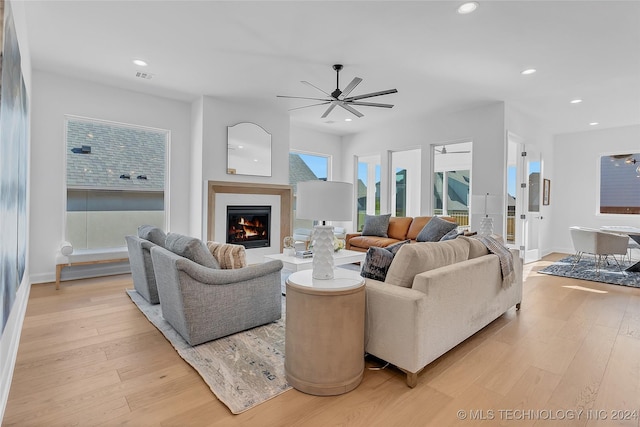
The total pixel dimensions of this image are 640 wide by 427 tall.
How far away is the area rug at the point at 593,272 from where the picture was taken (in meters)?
4.62

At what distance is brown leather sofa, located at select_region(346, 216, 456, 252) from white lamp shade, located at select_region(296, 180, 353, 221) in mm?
3319

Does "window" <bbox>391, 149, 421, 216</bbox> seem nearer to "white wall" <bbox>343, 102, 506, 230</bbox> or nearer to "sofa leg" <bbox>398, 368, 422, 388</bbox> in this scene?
"white wall" <bbox>343, 102, 506, 230</bbox>

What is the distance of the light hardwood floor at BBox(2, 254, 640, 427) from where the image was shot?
1.67 m

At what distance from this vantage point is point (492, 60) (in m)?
3.67

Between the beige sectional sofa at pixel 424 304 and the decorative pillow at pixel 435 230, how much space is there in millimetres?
2136

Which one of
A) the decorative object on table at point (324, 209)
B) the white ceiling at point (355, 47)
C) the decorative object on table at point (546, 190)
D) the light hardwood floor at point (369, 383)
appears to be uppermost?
the white ceiling at point (355, 47)

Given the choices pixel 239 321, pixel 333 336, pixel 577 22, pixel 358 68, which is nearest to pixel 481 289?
pixel 333 336

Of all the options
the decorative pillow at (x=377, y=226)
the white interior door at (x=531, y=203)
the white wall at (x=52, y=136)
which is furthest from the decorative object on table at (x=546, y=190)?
the white wall at (x=52, y=136)

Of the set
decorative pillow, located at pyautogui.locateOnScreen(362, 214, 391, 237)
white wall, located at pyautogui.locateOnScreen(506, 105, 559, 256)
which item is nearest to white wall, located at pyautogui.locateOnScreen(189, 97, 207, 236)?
decorative pillow, located at pyautogui.locateOnScreen(362, 214, 391, 237)

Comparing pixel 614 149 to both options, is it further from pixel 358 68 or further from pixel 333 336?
pixel 333 336

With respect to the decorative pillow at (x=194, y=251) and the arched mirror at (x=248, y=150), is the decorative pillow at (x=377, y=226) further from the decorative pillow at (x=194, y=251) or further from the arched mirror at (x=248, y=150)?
the decorative pillow at (x=194, y=251)

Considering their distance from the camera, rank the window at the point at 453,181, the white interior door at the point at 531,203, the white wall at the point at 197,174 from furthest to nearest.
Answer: the window at the point at 453,181, the white interior door at the point at 531,203, the white wall at the point at 197,174

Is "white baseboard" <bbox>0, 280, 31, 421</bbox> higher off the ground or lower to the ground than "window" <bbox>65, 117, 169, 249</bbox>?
lower

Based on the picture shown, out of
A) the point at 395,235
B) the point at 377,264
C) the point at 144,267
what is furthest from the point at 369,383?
the point at 395,235
